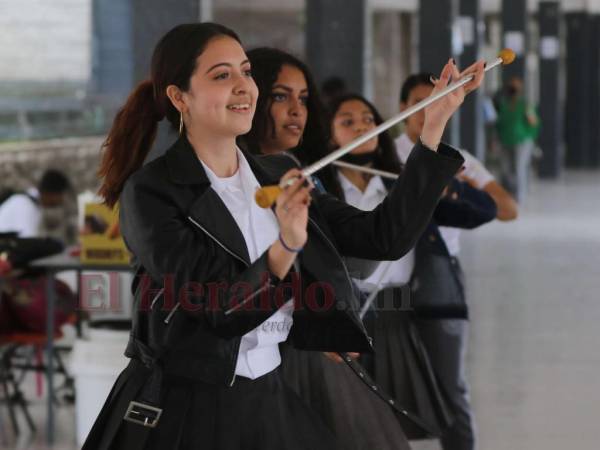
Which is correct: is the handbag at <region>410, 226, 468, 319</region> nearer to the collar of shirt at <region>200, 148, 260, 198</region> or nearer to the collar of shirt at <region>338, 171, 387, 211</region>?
the collar of shirt at <region>338, 171, 387, 211</region>

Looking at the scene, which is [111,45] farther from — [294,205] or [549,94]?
[549,94]

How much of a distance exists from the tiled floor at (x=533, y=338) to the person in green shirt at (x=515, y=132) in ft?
10.0

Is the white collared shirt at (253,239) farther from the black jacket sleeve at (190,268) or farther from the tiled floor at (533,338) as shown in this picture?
the tiled floor at (533,338)

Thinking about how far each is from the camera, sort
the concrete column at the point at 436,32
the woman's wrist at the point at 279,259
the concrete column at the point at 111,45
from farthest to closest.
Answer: the concrete column at the point at 436,32 < the concrete column at the point at 111,45 < the woman's wrist at the point at 279,259

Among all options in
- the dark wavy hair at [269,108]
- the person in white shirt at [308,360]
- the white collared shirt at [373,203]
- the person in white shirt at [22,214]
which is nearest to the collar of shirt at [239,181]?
the person in white shirt at [308,360]

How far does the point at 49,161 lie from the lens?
11422 millimetres

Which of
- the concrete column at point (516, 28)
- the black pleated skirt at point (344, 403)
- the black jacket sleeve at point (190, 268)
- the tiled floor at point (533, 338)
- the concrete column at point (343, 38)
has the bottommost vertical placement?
the tiled floor at point (533, 338)

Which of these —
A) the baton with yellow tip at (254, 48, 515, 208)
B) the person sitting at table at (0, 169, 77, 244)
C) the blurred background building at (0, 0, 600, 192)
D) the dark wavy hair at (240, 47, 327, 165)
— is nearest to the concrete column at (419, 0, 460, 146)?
the blurred background building at (0, 0, 600, 192)

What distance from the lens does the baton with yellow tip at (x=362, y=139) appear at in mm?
2223

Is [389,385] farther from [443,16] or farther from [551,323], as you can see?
[443,16]

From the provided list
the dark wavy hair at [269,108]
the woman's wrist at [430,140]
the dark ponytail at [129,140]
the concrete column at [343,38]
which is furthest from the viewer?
the concrete column at [343,38]

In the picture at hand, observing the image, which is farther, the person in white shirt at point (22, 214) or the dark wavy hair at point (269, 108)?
the person in white shirt at point (22, 214)

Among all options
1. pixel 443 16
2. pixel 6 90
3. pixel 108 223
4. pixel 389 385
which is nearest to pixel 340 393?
pixel 389 385

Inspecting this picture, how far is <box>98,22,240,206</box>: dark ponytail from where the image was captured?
277cm
